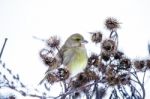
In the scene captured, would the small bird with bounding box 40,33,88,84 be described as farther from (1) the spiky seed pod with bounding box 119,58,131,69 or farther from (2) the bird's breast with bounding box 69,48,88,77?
(1) the spiky seed pod with bounding box 119,58,131,69

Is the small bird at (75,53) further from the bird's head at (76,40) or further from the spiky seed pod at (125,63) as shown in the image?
the spiky seed pod at (125,63)

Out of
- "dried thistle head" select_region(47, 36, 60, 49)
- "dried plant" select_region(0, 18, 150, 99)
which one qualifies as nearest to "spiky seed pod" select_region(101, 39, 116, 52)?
"dried plant" select_region(0, 18, 150, 99)

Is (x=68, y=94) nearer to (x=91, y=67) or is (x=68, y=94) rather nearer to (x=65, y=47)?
(x=91, y=67)

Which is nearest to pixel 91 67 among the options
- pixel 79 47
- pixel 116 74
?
pixel 116 74

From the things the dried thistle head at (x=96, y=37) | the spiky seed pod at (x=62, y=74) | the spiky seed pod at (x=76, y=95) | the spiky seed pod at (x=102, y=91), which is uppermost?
the dried thistle head at (x=96, y=37)

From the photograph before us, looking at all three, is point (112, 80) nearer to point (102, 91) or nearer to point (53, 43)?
point (102, 91)

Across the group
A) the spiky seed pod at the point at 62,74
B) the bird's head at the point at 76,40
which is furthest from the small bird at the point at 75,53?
the spiky seed pod at the point at 62,74
